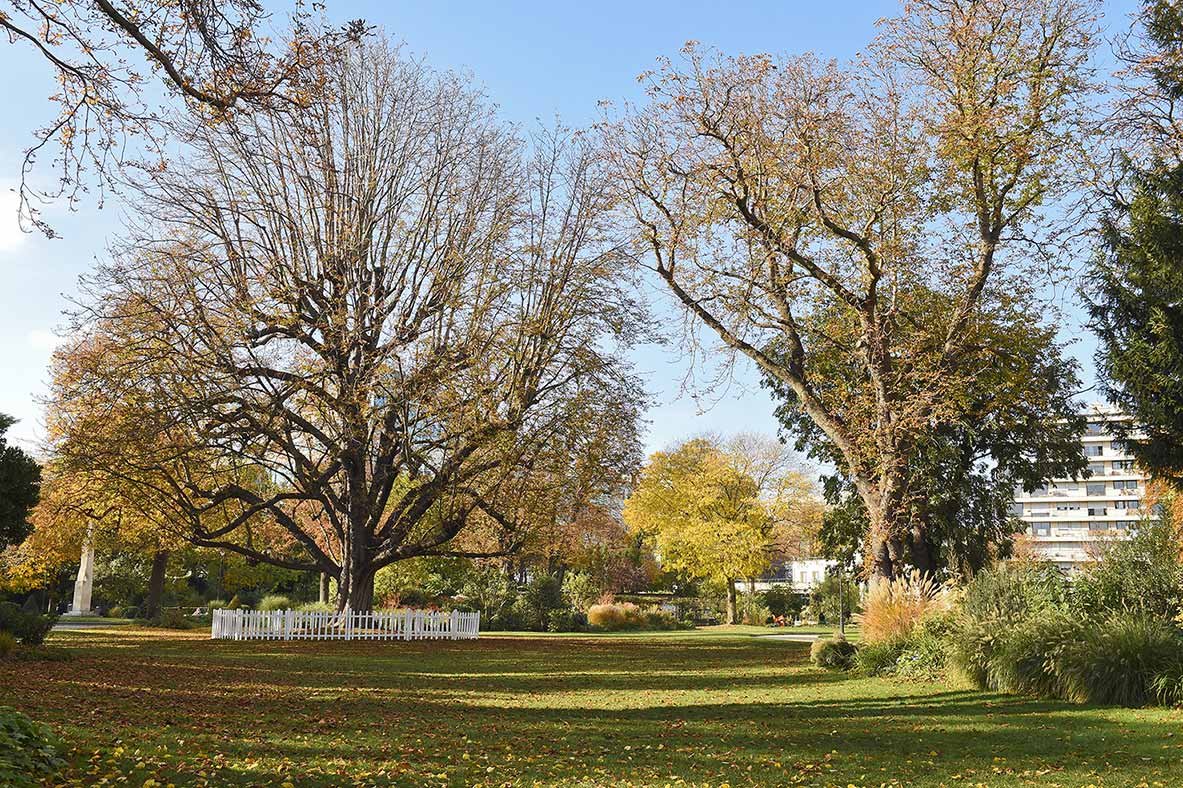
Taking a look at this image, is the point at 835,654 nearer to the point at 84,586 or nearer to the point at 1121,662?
the point at 1121,662

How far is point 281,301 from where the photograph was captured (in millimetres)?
21453

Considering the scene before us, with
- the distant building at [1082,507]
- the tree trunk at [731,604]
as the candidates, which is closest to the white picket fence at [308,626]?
the tree trunk at [731,604]

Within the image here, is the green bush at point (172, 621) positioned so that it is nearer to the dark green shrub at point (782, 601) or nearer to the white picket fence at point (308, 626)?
the white picket fence at point (308, 626)

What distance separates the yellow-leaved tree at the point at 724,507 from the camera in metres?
41.8

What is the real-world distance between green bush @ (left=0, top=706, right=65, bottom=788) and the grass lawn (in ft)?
0.66

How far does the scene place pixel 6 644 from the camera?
47.3ft

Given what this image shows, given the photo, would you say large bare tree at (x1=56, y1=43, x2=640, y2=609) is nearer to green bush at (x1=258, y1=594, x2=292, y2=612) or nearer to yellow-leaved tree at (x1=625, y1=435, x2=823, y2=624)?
green bush at (x1=258, y1=594, x2=292, y2=612)

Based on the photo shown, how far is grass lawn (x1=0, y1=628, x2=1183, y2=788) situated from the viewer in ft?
21.9

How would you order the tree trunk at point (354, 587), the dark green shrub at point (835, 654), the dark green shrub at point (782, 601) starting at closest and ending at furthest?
the dark green shrub at point (835, 654) → the tree trunk at point (354, 587) → the dark green shrub at point (782, 601)

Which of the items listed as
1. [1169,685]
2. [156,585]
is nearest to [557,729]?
[1169,685]

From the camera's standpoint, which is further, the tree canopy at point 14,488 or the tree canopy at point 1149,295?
the tree canopy at point 1149,295

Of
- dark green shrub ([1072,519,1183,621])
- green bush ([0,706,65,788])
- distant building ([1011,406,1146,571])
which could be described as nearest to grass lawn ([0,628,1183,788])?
green bush ([0,706,65,788])

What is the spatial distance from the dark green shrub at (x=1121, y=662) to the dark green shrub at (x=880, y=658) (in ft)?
14.0

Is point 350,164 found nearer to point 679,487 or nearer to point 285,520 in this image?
point 285,520
